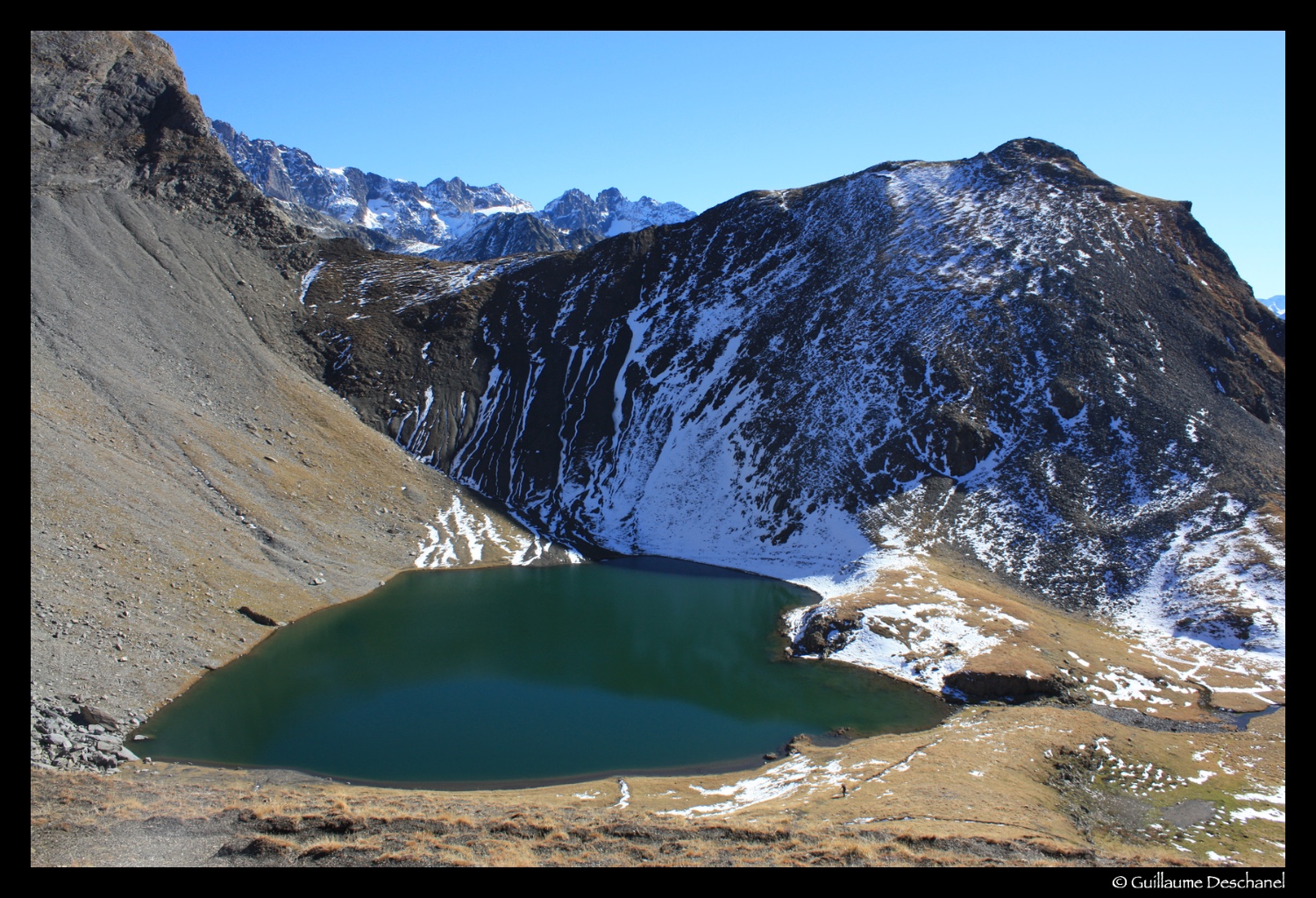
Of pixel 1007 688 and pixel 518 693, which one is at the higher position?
pixel 1007 688

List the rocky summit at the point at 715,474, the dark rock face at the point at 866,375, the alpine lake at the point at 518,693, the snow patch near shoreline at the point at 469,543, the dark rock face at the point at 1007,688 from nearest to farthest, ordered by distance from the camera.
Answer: the rocky summit at the point at 715,474 → the alpine lake at the point at 518,693 → the dark rock face at the point at 1007,688 → the dark rock face at the point at 866,375 → the snow patch near shoreline at the point at 469,543

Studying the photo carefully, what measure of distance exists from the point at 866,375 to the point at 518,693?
50.6 meters

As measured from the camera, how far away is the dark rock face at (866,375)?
2325 inches

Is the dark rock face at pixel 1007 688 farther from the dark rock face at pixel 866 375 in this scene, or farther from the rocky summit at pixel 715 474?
the dark rock face at pixel 866 375

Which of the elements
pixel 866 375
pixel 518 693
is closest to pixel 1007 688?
pixel 518 693

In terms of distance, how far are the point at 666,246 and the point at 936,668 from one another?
7182 cm

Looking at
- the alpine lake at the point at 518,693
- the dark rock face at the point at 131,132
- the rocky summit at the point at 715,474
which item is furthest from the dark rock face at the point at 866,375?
the alpine lake at the point at 518,693

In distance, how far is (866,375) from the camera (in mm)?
74188

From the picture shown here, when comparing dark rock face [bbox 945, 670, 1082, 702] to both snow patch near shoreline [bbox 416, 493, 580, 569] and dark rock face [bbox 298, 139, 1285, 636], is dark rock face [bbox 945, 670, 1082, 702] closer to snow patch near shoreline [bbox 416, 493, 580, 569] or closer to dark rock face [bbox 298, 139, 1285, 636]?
dark rock face [bbox 298, 139, 1285, 636]

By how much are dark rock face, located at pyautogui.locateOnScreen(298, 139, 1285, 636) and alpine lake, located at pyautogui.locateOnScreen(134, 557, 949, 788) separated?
1597cm

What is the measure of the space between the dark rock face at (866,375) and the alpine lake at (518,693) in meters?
16.0

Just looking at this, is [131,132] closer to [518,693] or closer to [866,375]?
[518,693]

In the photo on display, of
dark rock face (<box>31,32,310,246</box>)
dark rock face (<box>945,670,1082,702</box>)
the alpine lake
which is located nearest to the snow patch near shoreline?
the alpine lake
